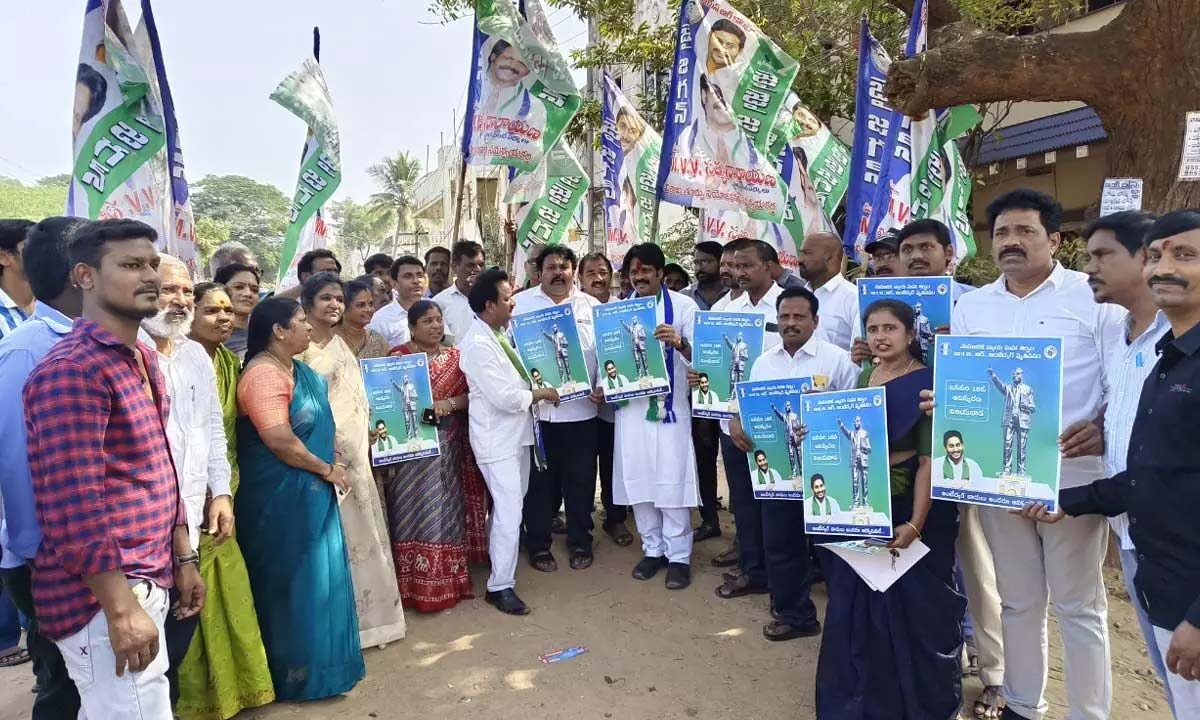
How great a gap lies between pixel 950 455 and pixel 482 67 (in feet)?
14.9

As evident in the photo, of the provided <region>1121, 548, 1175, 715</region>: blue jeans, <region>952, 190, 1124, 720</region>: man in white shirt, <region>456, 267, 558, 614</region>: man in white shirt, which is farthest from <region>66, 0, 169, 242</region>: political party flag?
<region>1121, 548, 1175, 715</region>: blue jeans

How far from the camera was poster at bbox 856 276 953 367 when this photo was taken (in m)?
3.21

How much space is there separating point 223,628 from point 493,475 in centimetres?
170

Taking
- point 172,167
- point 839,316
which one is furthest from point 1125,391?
point 172,167

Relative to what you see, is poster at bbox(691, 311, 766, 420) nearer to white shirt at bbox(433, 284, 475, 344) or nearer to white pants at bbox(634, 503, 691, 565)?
white pants at bbox(634, 503, 691, 565)

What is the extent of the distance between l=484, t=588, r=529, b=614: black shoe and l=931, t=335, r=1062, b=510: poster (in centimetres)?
262

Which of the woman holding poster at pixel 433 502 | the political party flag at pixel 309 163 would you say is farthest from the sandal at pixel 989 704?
the political party flag at pixel 309 163

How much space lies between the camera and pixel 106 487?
6.26 feet

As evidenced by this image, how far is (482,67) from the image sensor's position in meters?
5.59

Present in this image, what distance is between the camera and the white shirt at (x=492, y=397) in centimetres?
432

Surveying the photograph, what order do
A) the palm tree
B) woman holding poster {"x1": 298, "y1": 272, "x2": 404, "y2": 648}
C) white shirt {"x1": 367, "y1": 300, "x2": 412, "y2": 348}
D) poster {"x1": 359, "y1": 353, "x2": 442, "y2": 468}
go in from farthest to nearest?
1. the palm tree
2. white shirt {"x1": 367, "y1": 300, "x2": 412, "y2": 348}
3. poster {"x1": 359, "y1": 353, "x2": 442, "y2": 468}
4. woman holding poster {"x1": 298, "y1": 272, "x2": 404, "y2": 648}

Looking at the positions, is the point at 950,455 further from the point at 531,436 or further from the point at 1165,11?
the point at 1165,11

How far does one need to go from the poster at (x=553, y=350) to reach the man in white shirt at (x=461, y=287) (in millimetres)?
1478

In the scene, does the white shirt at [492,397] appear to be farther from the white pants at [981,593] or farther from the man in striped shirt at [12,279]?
the white pants at [981,593]
